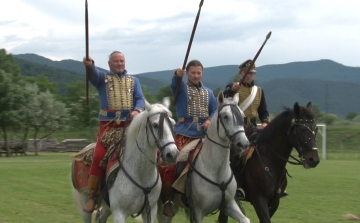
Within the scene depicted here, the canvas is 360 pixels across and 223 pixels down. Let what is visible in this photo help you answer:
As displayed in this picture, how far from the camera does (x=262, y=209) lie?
27.5 ft

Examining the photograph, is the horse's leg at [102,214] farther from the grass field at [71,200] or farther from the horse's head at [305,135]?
the horse's head at [305,135]

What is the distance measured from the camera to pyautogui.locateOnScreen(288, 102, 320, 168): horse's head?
27.1ft

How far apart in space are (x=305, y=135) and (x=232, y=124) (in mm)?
1561

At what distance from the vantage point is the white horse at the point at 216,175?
759 cm

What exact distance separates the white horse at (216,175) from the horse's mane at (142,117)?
0.87 meters

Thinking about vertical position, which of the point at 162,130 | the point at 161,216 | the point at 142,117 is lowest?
the point at 161,216

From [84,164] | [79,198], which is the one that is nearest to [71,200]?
[79,198]

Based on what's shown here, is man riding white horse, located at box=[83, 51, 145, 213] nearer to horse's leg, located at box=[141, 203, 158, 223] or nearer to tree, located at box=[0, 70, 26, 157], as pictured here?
horse's leg, located at box=[141, 203, 158, 223]

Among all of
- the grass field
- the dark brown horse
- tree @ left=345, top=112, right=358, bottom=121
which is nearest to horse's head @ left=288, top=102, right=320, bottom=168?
the dark brown horse

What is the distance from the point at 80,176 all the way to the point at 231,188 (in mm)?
2430

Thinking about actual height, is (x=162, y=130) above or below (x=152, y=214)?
above

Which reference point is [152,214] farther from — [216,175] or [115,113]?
[115,113]

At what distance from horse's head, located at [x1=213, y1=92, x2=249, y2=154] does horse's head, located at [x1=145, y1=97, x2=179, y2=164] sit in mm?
824

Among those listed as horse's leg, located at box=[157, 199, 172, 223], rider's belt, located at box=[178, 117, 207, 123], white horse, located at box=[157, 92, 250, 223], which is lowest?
horse's leg, located at box=[157, 199, 172, 223]
